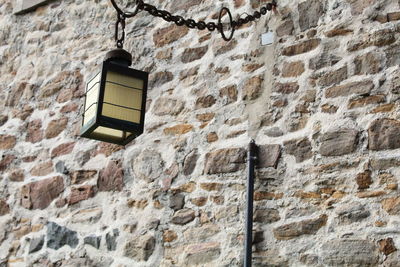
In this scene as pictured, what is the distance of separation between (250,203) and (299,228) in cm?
27

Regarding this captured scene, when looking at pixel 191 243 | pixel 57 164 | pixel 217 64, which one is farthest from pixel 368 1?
pixel 57 164

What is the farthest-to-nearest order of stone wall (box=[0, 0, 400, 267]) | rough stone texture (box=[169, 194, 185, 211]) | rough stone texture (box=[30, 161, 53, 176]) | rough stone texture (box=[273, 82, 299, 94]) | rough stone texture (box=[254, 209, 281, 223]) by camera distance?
1. rough stone texture (box=[30, 161, 53, 176])
2. rough stone texture (box=[169, 194, 185, 211])
3. rough stone texture (box=[273, 82, 299, 94])
4. rough stone texture (box=[254, 209, 281, 223])
5. stone wall (box=[0, 0, 400, 267])

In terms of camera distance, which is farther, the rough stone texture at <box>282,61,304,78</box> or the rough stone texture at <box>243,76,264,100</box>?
the rough stone texture at <box>243,76,264,100</box>

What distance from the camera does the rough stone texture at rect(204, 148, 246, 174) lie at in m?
3.78

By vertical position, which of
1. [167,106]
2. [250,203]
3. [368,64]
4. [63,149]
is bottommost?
[250,203]

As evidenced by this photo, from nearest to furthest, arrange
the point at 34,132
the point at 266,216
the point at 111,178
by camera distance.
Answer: the point at 266,216 → the point at 111,178 → the point at 34,132

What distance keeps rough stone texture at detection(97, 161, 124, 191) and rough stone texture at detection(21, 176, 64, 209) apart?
294 mm

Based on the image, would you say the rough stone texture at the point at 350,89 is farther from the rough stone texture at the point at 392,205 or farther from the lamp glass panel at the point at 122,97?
the lamp glass panel at the point at 122,97

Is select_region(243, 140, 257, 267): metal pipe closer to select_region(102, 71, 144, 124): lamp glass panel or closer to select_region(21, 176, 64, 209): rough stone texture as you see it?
select_region(102, 71, 144, 124): lamp glass panel

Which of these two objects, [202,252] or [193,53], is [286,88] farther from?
[202,252]

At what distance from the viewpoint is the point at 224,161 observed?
3.82 m

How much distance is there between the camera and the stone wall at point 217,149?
3.41 meters

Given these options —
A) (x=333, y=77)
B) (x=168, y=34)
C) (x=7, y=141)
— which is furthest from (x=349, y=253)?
(x=7, y=141)

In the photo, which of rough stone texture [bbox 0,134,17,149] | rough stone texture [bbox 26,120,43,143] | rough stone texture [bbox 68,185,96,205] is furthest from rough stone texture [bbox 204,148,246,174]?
rough stone texture [bbox 0,134,17,149]
